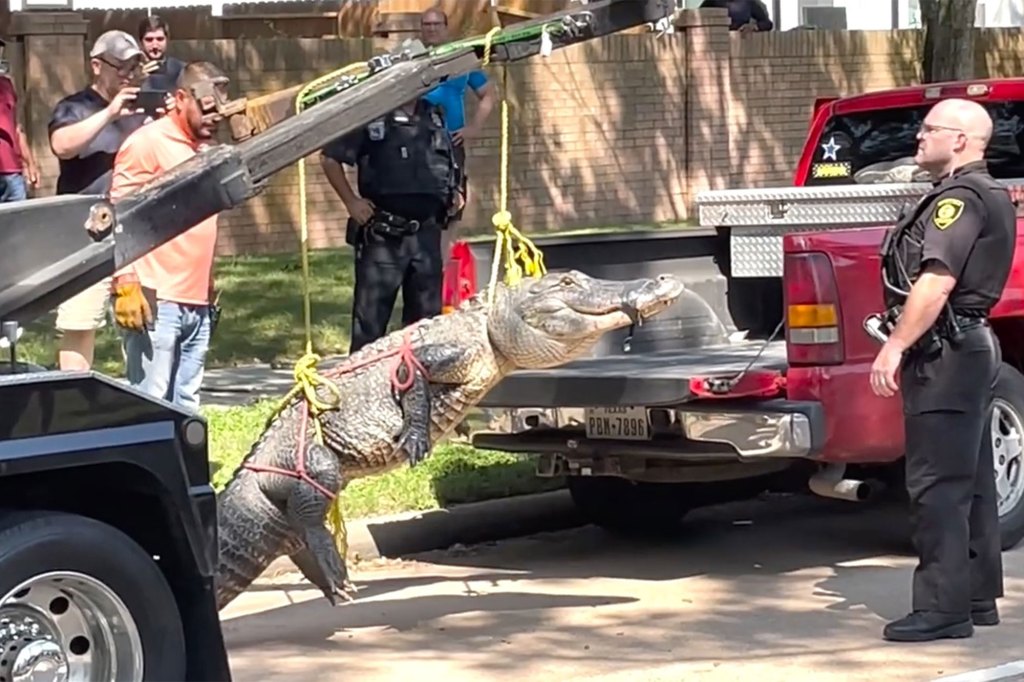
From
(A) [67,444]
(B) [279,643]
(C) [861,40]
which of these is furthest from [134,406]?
(C) [861,40]

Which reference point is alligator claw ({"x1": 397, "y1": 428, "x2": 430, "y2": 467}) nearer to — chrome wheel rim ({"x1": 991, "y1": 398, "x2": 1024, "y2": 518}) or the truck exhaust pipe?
the truck exhaust pipe

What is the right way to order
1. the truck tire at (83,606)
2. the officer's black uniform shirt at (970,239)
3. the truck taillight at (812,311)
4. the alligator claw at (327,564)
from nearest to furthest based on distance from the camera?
the truck tire at (83,606)
the alligator claw at (327,564)
the officer's black uniform shirt at (970,239)
the truck taillight at (812,311)

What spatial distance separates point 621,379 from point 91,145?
9.05ft

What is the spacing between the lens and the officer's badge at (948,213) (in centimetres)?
705

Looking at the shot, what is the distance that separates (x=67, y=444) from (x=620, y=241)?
14.6ft

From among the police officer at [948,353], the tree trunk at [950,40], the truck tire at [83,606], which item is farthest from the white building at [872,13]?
the truck tire at [83,606]

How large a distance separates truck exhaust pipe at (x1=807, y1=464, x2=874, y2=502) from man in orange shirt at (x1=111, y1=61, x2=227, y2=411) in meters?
2.52

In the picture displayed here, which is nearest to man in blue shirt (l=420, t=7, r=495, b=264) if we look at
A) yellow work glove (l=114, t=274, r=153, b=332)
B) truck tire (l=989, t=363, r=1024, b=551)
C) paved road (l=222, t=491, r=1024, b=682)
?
paved road (l=222, t=491, r=1024, b=682)

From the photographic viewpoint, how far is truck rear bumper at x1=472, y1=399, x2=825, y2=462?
25.1ft

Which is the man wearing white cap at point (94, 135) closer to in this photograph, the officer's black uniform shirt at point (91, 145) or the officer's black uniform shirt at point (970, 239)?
the officer's black uniform shirt at point (91, 145)

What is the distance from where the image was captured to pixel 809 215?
30.2 feet

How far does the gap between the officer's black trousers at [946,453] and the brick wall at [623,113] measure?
1043cm

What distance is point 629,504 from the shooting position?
9250 mm

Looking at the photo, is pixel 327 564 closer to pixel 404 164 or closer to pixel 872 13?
pixel 404 164
